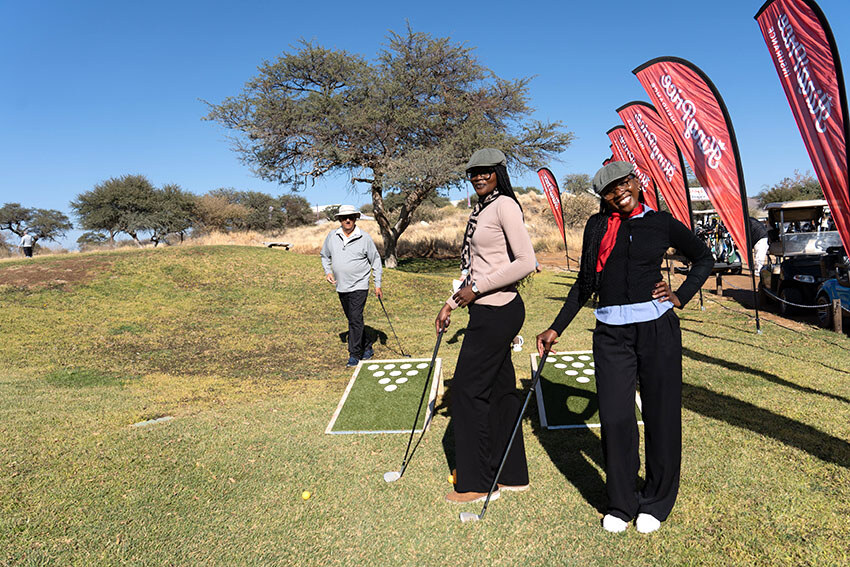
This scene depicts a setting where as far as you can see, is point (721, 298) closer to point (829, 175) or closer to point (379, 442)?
point (829, 175)

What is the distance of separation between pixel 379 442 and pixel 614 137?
10.9 metres

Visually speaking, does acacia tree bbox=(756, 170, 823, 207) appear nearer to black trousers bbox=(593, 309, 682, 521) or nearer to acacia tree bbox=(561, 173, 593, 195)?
acacia tree bbox=(561, 173, 593, 195)

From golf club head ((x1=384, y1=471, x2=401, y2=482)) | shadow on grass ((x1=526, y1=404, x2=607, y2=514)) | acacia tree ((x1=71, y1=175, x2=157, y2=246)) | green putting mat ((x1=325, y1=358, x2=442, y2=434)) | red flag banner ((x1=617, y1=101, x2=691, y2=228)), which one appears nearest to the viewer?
shadow on grass ((x1=526, y1=404, x2=607, y2=514))

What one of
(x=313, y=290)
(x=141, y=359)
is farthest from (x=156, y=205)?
(x=141, y=359)

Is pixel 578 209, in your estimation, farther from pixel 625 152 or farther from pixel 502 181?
pixel 502 181

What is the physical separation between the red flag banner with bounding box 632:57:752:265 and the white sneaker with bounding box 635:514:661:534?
16.0ft

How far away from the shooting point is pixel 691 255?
2924 mm

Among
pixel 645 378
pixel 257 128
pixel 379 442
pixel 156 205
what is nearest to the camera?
pixel 645 378

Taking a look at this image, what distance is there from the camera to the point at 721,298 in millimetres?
12297

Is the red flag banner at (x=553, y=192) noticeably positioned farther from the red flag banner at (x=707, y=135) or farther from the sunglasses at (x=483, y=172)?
the sunglasses at (x=483, y=172)

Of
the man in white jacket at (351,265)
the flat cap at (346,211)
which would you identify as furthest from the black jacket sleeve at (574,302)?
the flat cap at (346,211)

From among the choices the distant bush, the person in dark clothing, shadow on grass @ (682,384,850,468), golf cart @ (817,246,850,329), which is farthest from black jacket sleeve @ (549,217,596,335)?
the distant bush

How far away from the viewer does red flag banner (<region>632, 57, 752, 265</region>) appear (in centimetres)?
677

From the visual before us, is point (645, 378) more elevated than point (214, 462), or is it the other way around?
point (645, 378)
